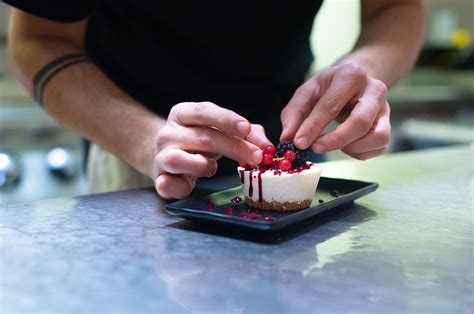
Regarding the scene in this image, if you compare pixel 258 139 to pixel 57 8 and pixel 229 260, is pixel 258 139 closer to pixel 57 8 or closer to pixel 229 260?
pixel 229 260

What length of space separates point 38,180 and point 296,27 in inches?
54.4

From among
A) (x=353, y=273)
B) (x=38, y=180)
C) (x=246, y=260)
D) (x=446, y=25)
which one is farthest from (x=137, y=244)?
(x=446, y=25)

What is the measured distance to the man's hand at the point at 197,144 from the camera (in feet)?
2.80

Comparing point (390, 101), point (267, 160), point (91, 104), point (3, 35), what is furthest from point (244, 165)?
point (390, 101)

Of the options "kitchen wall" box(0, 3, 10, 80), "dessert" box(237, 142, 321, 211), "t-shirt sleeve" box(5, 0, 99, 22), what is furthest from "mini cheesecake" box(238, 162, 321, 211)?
"kitchen wall" box(0, 3, 10, 80)

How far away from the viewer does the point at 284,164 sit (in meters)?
0.88

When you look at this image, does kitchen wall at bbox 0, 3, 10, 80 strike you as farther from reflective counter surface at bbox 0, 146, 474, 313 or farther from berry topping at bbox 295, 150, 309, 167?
berry topping at bbox 295, 150, 309, 167

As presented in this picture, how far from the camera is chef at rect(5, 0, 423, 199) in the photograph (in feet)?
3.28

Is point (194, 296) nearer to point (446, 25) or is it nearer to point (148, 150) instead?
point (148, 150)

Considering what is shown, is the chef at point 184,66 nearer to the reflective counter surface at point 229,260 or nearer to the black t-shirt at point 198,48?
the black t-shirt at point 198,48

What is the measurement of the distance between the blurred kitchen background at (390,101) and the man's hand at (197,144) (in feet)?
2.60

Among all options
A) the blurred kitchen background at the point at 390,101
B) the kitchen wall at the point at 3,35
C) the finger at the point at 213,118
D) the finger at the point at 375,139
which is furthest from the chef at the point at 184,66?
the kitchen wall at the point at 3,35

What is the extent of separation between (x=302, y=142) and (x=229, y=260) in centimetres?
28

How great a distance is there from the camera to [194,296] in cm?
58
